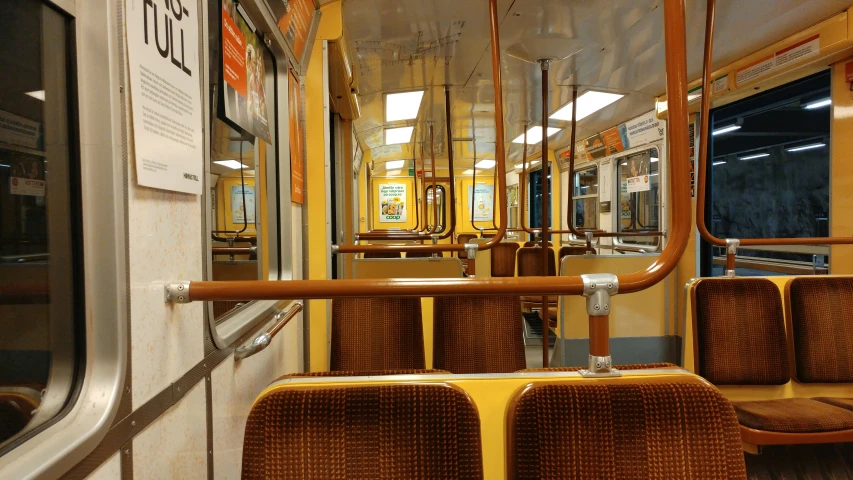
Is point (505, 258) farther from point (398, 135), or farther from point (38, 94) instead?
point (38, 94)

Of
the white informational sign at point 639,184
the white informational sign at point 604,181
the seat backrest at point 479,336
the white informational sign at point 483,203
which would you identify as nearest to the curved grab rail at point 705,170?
the seat backrest at point 479,336

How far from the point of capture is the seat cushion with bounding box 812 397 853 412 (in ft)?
7.18

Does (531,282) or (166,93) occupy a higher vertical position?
(166,93)

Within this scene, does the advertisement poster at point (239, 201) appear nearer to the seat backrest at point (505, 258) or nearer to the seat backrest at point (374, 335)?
the seat backrest at point (374, 335)

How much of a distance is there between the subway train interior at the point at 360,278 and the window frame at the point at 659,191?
0.11 m

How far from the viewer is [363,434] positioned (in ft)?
2.84

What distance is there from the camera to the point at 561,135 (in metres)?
6.76

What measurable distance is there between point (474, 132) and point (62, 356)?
20.4 feet

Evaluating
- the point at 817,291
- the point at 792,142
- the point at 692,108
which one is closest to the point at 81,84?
the point at 817,291

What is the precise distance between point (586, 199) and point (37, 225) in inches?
270

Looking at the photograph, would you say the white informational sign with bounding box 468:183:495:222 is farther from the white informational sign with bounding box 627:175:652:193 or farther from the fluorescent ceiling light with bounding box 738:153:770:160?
the white informational sign with bounding box 627:175:652:193

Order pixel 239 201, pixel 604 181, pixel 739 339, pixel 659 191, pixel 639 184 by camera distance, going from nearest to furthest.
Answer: pixel 739 339, pixel 239 201, pixel 659 191, pixel 639 184, pixel 604 181

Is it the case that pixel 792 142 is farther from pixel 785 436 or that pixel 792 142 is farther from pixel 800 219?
pixel 785 436

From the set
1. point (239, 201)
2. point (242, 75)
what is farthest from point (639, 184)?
point (242, 75)
